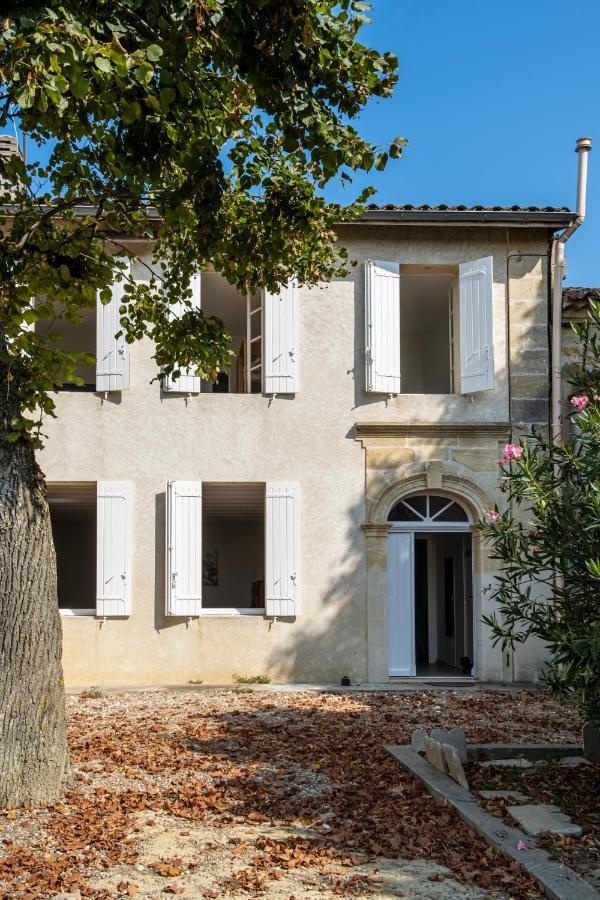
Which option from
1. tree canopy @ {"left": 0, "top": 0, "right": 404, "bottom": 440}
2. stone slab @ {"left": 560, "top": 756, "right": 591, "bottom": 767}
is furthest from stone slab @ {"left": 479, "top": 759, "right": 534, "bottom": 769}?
tree canopy @ {"left": 0, "top": 0, "right": 404, "bottom": 440}

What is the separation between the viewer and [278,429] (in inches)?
482

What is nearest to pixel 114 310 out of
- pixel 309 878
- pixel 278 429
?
pixel 278 429

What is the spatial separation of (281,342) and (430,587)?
561cm

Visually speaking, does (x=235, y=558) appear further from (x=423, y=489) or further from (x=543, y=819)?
(x=543, y=819)

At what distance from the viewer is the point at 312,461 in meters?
12.2

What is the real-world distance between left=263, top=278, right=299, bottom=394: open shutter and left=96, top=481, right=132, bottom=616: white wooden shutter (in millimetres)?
2285

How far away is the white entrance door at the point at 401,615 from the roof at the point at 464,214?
165 inches

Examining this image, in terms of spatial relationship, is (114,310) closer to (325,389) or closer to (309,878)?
(325,389)

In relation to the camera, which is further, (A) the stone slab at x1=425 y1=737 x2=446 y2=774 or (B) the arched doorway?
(B) the arched doorway

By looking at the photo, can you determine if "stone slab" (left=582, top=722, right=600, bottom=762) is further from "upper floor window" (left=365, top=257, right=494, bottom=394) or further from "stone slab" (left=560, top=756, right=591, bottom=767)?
"upper floor window" (left=365, top=257, right=494, bottom=394)

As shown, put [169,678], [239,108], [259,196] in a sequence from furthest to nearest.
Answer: [169,678] → [259,196] → [239,108]

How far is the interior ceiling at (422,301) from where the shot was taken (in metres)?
13.5

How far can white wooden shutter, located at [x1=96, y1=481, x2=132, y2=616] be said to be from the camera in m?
11.8

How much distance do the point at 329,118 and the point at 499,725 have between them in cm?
592
